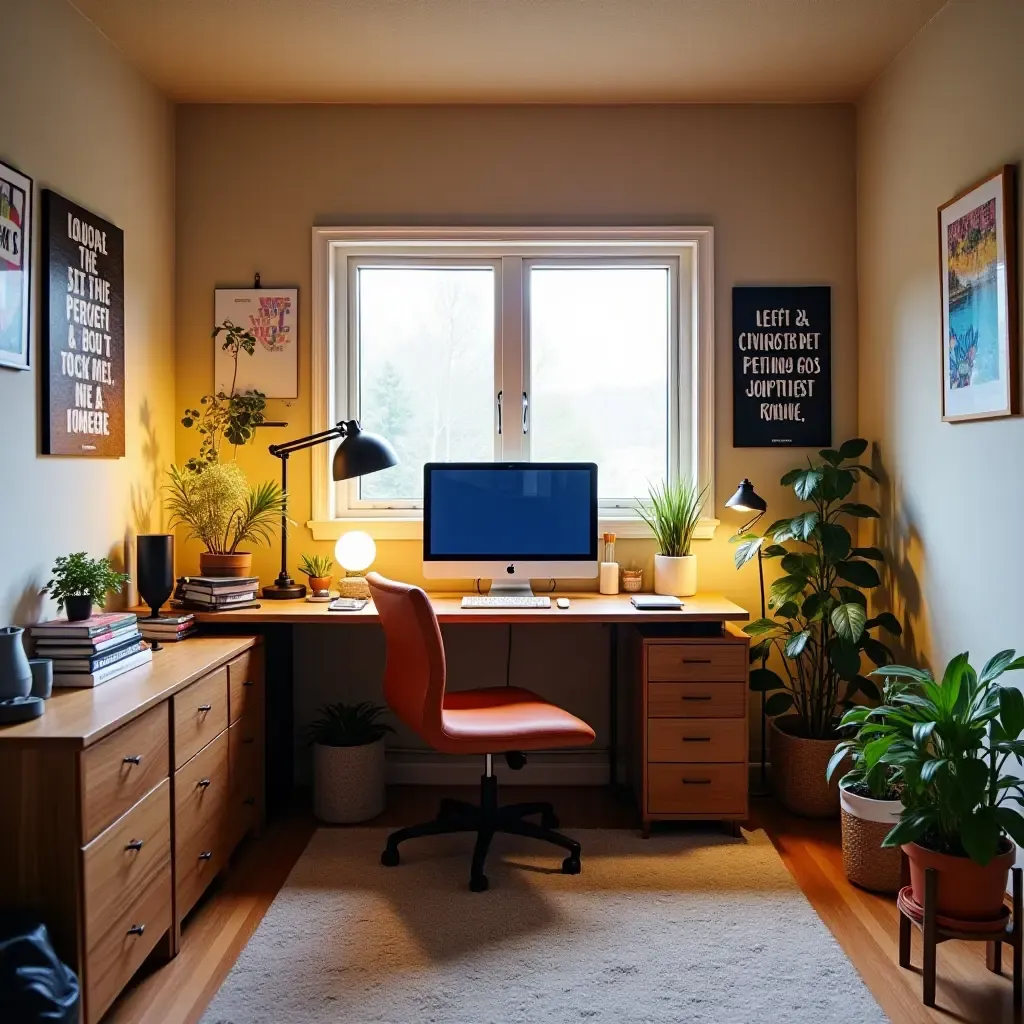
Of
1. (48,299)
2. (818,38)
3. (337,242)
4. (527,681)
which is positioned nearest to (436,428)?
(337,242)

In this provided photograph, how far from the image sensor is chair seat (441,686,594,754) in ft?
7.98

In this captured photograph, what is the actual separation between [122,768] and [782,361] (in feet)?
8.48

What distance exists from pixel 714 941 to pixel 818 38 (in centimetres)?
271

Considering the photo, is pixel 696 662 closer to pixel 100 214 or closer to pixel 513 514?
pixel 513 514

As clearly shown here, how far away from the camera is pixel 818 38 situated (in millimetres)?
2826

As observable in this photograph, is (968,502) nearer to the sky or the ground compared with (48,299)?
nearer to the ground

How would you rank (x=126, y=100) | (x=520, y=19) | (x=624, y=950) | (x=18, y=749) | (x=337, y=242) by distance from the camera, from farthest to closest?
(x=337, y=242) → (x=126, y=100) → (x=520, y=19) → (x=624, y=950) → (x=18, y=749)

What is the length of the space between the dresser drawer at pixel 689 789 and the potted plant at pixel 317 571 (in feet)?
4.16

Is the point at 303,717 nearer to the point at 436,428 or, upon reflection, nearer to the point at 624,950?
the point at 436,428

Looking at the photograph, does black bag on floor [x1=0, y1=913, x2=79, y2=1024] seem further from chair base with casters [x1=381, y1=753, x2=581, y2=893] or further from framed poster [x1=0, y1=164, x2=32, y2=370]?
framed poster [x1=0, y1=164, x2=32, y2=370]

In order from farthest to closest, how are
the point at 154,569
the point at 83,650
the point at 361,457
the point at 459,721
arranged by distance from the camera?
the point at 361,457, the point at 154,569, the point at 459,721, the point at 83,650

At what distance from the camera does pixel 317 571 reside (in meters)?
3.15

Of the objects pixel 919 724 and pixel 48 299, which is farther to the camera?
pixel 48 299

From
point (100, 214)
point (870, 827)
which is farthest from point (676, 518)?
point (100, 214)
